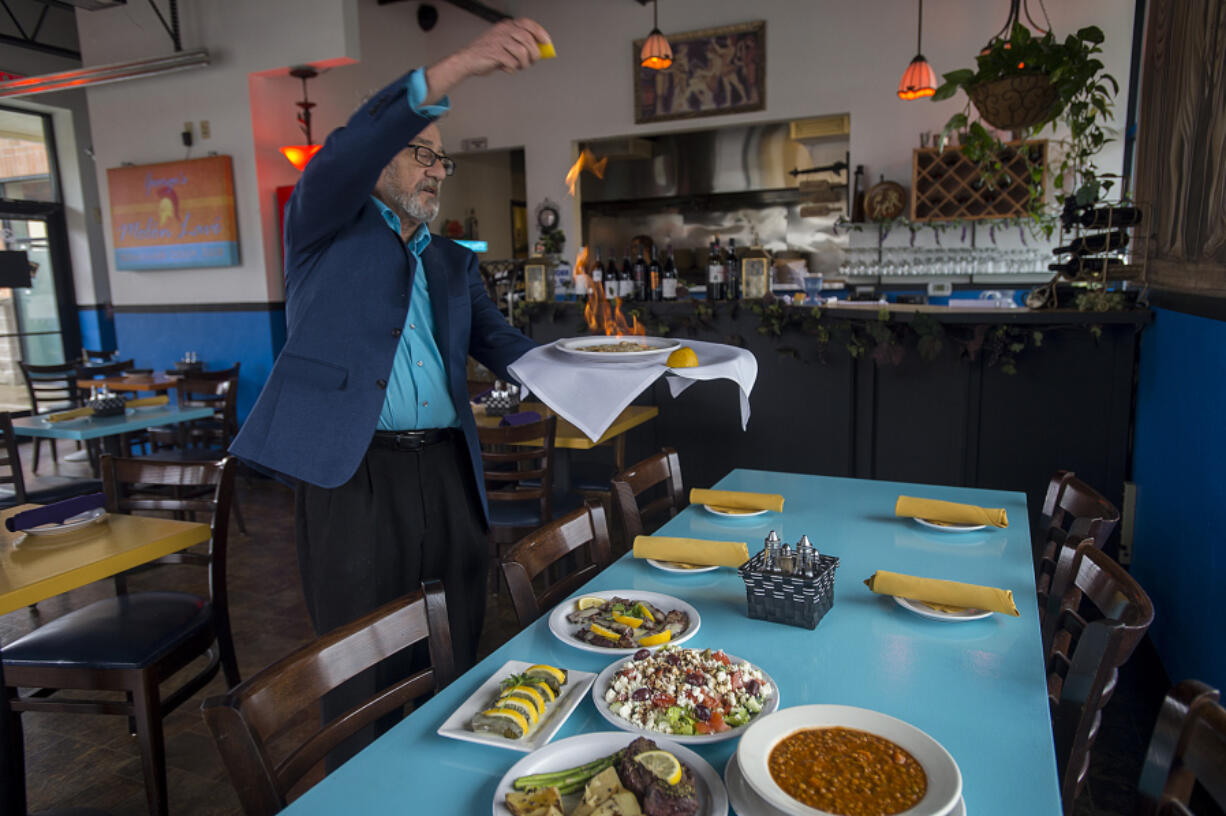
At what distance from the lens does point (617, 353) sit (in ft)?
6.17

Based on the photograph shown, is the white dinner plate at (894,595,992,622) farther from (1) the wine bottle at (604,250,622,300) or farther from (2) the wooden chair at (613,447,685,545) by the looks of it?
(1) the wine bottle at (604,250,622,300)

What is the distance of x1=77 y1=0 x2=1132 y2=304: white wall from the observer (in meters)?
6.53

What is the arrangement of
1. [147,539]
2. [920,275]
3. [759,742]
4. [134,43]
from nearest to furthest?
[759,742]
[147,539]
[134,43]
[920,275]

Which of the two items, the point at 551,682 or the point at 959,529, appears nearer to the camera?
the point at 551,682

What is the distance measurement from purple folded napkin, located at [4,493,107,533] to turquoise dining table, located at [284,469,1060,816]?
149 cm

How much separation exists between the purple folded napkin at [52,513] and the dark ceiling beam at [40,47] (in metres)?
8.20

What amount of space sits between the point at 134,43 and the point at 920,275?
7601 mm

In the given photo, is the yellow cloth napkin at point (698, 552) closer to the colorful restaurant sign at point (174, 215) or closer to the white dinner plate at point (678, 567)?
the white dinner plate at point (678, 567)

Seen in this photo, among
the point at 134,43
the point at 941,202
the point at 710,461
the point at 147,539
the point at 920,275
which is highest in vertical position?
the point at 134,43

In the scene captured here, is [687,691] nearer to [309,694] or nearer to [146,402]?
[309,694]

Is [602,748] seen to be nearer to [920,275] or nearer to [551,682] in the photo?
[551,682]

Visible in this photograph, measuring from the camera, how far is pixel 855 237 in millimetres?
7824

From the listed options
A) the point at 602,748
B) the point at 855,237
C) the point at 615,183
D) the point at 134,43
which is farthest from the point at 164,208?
the point at 602,748

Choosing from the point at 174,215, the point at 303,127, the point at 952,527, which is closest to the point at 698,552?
the point at 952,527
